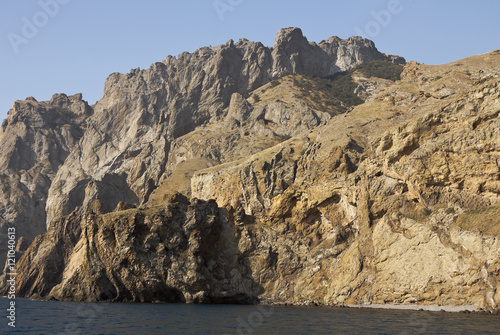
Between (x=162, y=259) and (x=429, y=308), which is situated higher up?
(x=162, y=259)

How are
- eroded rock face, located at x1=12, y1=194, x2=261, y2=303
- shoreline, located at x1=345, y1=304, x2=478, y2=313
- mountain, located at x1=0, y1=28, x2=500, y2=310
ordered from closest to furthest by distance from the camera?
shoreline, located at x1=345, y1=304, x2=478, y2=313 → mountain, located at x1=0, y1=28, x2=500, y2=310 → eroded rock face, located at x1=12, y1=194, x2=261, y2=303

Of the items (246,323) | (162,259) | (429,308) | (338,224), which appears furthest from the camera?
(338,224)

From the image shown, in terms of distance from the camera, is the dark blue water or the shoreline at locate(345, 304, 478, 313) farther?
the shoreline at locate(345, 304, 478, 313)

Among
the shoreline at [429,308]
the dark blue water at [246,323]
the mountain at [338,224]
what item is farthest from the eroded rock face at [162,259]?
the shoreline at [429,308]

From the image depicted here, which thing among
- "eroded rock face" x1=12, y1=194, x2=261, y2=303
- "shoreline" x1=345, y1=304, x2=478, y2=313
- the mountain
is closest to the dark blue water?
"shoreline" x1=345, y1=304, x2=478, y2=313

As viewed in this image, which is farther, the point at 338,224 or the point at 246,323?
the point at 338,224

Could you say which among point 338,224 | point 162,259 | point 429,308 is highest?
point 338,224

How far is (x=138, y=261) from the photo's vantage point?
74875 millimetres

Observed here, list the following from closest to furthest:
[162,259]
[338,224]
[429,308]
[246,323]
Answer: [246,323], [429,308], [162,259], [338,224]

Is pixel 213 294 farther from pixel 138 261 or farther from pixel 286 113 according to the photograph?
pixel 286 113

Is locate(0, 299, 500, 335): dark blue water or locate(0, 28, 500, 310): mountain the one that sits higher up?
locate(0, 28, 500, 310): mountain

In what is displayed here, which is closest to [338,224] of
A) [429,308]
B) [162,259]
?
[429,308]

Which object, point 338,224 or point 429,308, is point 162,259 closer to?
point 338,224

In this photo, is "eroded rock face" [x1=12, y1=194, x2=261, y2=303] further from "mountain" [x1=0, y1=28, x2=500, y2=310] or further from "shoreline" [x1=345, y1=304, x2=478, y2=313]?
"shoreline" [x1=345, y1=304, x2=478, y2=313]
